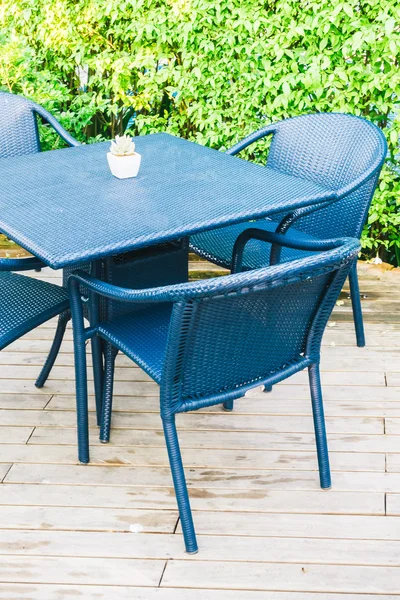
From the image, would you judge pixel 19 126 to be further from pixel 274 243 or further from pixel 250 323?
pixel 250 323

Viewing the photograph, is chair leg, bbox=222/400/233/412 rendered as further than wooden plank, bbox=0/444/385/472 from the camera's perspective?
Yes

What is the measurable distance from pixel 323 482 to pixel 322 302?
64cm

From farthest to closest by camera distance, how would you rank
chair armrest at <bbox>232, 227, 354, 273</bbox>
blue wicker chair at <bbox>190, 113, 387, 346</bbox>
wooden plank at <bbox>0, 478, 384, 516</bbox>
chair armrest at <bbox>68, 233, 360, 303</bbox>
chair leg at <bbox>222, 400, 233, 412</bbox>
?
blue wicker chair at <bbox>190, 113, 387, 346</bbox>, chair leg at <bbox>222, 400, 233, 412</bbox>, chair armrest at <bbox>232, 227, 354, 273</bbox>, wooden plank at <bbox>0, 478, 384, 516</bbox>, chair armrest at <bbox>68, 233, 360, 303</bbox>

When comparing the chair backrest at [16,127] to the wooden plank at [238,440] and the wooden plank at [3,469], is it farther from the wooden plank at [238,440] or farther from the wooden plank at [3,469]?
the wooden plank at [3,469]

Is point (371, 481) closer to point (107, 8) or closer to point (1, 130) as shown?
point (1, 130)

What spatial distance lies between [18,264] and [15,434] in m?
0.65

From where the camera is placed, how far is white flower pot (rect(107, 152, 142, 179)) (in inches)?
104

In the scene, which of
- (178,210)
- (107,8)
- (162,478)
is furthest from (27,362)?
(107,8)

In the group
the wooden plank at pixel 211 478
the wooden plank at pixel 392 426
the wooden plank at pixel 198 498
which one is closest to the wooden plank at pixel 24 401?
the wooden plank at pixel 211 478

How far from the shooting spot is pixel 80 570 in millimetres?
2174

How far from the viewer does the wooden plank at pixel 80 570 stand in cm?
214

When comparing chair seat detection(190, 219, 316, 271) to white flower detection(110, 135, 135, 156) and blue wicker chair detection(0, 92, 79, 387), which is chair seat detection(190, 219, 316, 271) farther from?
blue wicker chair detection(0, 92, 79, 387)

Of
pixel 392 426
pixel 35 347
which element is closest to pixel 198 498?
pixel 392 426

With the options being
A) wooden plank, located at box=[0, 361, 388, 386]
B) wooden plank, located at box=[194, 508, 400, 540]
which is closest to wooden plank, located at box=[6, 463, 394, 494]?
wooden plank, located at box=[194, 508, 400, 540]
